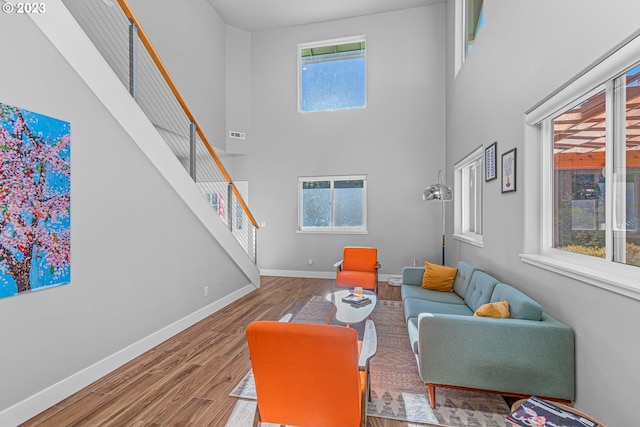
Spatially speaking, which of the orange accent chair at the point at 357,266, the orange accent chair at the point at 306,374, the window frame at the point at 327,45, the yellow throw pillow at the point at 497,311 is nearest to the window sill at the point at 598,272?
the yellow throw pillow at the point at 497,311

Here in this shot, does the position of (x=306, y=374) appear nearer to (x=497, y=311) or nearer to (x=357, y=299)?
(x=497, y=311)

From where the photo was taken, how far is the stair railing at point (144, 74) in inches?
119

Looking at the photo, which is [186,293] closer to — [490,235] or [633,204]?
[490,235]

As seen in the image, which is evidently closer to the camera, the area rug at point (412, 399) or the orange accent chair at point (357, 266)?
the area rug at point (412, 399)

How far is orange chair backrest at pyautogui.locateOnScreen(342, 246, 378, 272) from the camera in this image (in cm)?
521

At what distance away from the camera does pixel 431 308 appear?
10.5 feet

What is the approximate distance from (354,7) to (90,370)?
22.4 feet

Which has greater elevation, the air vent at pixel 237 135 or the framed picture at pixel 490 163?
the air vent at pixel 237 135

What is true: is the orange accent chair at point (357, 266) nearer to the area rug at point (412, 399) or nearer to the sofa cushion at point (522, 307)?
the area rug at point (412, 399)

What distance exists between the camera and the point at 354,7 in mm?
5977

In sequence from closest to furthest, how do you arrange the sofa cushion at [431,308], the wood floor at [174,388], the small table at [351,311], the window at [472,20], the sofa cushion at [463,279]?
1. the wood floor at [174,388]
2. the small table at [351,311]
3. the sofa cushion at [431,308]
4. the sofa cushion at [463,279]
5. the window at [472,20]

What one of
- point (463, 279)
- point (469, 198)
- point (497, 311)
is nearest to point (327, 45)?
point (469, 198)

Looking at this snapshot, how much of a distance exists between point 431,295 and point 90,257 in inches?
138

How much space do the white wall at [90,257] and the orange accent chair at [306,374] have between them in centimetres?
165
